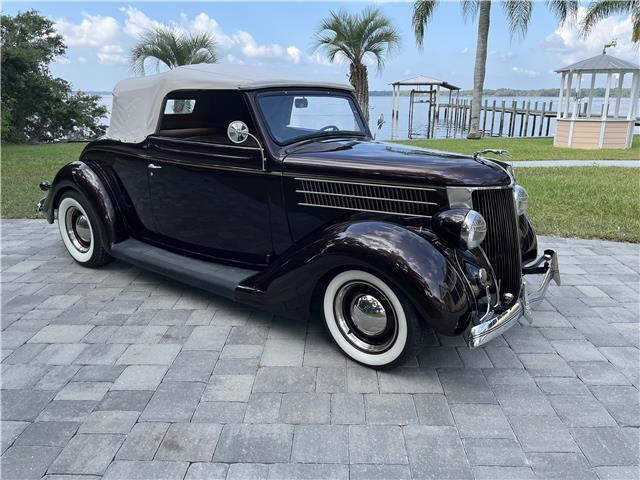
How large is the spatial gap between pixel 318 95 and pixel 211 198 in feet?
4.33

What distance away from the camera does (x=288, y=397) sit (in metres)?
2.78

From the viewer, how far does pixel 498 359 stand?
3217 millimetres

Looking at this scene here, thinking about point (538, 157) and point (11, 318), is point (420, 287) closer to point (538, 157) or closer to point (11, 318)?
point (11, 318)

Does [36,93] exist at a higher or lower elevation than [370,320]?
higher

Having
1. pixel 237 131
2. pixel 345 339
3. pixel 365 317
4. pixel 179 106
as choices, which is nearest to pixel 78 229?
pixel 179 106

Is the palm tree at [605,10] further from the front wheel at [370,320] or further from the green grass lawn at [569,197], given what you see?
the front wheel at [370,320]

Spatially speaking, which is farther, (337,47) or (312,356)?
(337,47)

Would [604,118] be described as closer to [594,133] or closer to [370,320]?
[594,133]

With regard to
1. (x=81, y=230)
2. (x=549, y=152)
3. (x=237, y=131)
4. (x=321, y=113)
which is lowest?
(x=549, y=152)

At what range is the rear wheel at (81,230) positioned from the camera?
4.68m

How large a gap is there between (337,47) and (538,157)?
7.63 metres

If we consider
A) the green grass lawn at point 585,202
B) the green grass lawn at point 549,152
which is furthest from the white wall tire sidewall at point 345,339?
the green grass lawn at point 549,152

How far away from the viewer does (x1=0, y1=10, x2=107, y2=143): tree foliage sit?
55.6 ft

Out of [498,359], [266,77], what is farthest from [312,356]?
[266,77]
